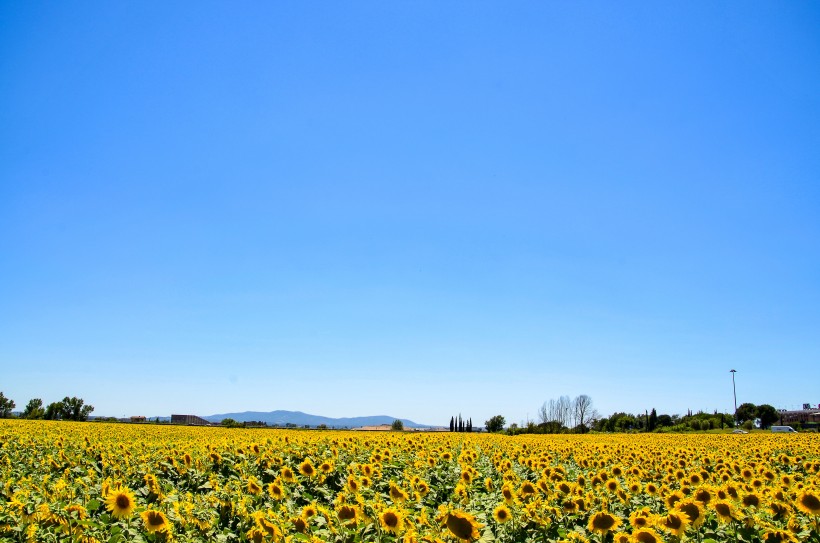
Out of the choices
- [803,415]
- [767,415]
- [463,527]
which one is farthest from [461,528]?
[803,415]

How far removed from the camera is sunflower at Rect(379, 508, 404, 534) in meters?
4.86

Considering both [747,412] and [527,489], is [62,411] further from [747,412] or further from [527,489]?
[747,412]

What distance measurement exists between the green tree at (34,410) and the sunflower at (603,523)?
7098cm

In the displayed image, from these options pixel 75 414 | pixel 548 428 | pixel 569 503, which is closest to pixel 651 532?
pixel 569 503

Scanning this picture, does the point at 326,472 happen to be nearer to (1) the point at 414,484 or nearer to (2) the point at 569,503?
(1) the point at 414,484

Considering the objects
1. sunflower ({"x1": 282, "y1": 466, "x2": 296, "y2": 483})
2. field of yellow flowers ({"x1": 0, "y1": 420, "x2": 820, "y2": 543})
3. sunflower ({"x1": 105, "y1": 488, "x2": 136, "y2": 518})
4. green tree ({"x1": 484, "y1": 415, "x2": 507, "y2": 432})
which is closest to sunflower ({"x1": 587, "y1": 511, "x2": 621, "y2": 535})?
field of yellow flowers ({"x1": 0, "y1": 420, "x2": 820, "y2": 543})

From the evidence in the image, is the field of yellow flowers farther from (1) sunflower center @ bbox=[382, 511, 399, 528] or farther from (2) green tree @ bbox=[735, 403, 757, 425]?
(2) green tree @ bbox=[735, 403, 757, 425]

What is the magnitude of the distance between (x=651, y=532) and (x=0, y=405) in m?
86.7

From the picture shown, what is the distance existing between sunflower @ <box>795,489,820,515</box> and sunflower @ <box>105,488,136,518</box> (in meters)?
6.84

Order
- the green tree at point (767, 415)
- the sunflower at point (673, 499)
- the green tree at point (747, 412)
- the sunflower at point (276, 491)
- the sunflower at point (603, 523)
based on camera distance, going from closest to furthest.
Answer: the sunflower at point (603, 523) < the sunflower at point (673, 499) < the sunflower at point (276, 491) < the green tree at point (767, 415) < the green tree at point (747, 412)

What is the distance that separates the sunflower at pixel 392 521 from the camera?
16.0 ft

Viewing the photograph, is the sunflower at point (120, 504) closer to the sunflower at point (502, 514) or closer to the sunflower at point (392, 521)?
the sunflower at point (392, 521)

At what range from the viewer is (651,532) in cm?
475

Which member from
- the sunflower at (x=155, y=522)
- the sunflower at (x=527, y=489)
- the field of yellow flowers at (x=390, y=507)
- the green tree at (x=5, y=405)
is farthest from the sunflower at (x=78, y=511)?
the green tree at (x=5, y=405)
